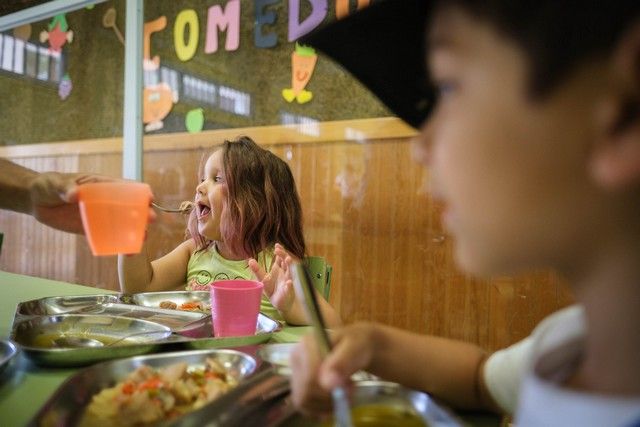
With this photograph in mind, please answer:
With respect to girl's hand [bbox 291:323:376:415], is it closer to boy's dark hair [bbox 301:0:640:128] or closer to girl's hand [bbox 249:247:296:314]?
boy's dark hair [bbox 301:0:640:128]

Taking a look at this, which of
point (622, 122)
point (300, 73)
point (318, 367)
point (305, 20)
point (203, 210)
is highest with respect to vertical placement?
point (305, 20)

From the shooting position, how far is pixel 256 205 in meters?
1.82

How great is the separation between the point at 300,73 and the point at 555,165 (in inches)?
95.7

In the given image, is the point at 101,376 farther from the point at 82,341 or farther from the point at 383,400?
the point at 383,400

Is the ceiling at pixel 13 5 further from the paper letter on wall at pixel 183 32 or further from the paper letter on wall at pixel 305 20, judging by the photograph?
the paper letter on wall at pixel 305 20

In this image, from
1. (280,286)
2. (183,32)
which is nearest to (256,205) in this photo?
(280,286)

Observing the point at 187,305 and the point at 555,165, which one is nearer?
the point at 555,165

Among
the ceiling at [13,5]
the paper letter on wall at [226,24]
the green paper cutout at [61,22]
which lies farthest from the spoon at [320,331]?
the ceiling at [13,5]

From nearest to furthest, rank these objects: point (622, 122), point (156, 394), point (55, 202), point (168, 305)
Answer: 1. point (622, 122)
2. point (156, 394)
3. point (55, 202)
4. point (168, 305)

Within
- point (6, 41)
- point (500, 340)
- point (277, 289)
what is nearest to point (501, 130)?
point (277, 289)

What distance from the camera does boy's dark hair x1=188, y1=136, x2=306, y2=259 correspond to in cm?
180

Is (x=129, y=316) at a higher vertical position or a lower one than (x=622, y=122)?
lower

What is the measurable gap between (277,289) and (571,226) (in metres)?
0.87

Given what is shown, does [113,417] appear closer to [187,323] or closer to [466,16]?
[187,323]
